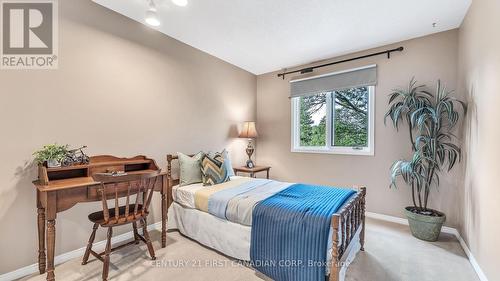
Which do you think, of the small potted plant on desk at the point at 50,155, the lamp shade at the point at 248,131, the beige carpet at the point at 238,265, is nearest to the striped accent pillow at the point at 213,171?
the beige carpet at the point at 238,265

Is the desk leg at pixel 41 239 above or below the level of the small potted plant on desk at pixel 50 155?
below

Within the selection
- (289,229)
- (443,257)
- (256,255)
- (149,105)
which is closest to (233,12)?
(149,105)

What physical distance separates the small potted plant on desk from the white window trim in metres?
3.39

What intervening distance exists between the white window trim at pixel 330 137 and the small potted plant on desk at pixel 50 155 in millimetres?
3392

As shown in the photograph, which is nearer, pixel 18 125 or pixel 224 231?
pixel 18 125

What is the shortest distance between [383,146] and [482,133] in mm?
1292

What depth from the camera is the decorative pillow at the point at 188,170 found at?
291 centimetres

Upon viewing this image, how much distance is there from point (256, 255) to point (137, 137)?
197 cm

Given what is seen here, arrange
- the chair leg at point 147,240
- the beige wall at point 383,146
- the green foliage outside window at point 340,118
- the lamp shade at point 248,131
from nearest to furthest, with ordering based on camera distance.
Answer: the chair leg at point 147,240
the beige wall at point 383,146
the green foliage outside window at point 340,118
the lamp shade at point 248,131

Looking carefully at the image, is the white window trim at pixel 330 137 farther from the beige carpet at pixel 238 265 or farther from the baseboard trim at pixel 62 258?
the baseboard trim at pixel 62 258

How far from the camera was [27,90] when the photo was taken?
200 cm

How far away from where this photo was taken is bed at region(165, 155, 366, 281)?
5.41 feet

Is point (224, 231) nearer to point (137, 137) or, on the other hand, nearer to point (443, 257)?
point (137, 137)

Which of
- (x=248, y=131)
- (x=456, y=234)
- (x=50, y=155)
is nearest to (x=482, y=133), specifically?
(x=456, y=234)
